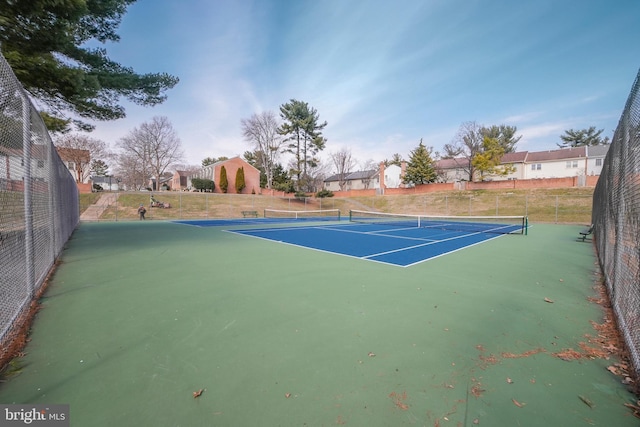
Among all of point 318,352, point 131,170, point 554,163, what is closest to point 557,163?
point 554,163

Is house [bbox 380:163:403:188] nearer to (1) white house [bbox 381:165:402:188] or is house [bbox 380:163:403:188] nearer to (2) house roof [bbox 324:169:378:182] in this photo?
(1) white house [bbox 381:165:402:188]

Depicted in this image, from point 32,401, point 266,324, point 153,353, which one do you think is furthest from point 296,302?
point 32,401

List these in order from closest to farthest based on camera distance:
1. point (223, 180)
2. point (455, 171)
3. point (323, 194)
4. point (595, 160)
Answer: point (323, 194) < point (595, 160) < point (223, 180) < point (455, 171)

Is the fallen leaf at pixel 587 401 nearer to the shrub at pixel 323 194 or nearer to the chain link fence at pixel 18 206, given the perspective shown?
the chain link fence at pixel 18 206

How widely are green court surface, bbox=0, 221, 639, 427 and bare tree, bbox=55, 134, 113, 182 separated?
46.5 metres

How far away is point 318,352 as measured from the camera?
2.86 m

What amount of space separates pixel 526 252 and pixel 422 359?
26.8 ft

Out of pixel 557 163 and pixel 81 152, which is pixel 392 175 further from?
pixel 81 152

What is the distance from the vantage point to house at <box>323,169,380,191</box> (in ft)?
211

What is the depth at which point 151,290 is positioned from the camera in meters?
4.80

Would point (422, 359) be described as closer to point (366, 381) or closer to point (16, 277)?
point (366, 381)

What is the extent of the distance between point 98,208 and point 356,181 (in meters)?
50.3

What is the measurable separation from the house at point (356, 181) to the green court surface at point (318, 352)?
195ft

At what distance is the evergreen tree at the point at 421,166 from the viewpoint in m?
44.2
